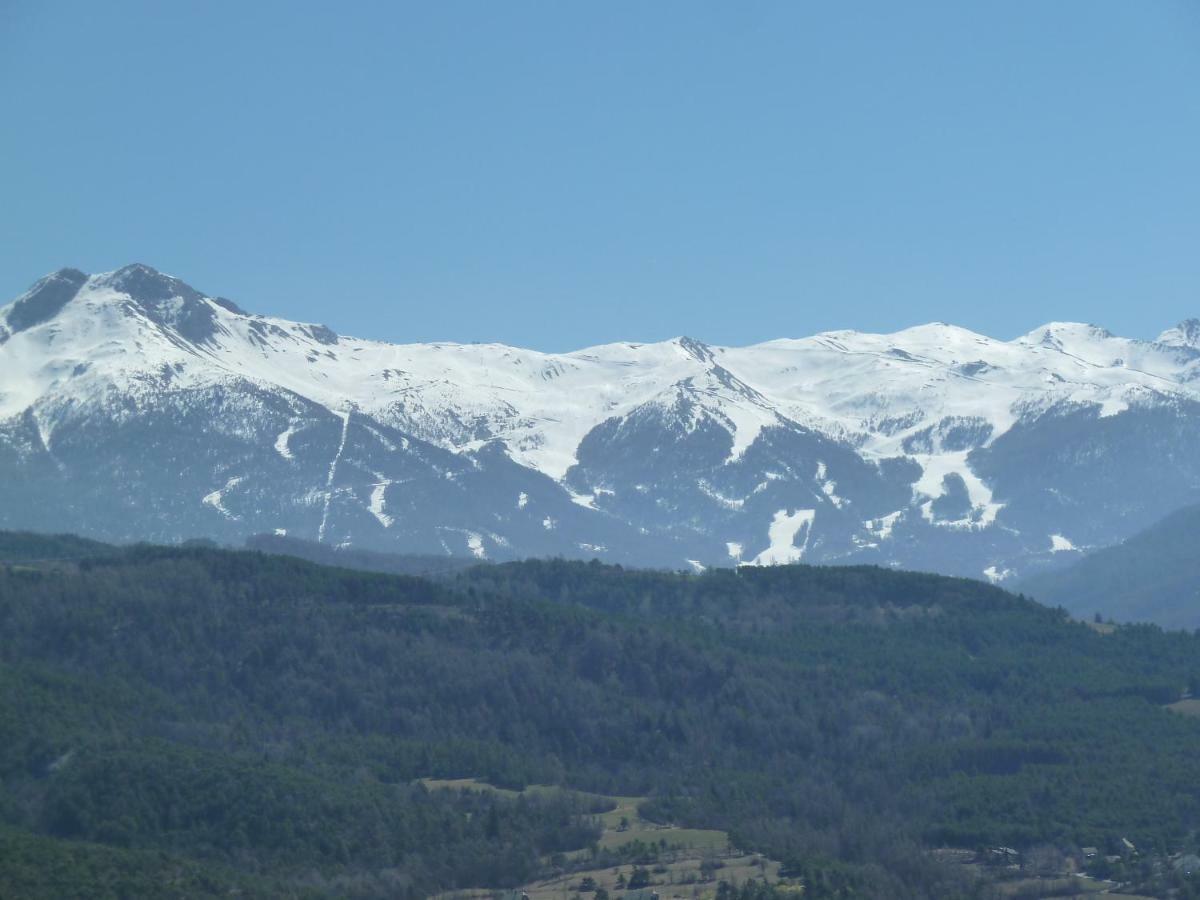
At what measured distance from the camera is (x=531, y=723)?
149 m

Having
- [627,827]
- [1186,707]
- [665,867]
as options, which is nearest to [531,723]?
[627,827]

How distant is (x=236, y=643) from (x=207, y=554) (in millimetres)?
19439

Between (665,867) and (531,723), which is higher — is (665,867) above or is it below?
below

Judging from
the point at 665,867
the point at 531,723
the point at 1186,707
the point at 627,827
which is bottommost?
the point at 665,867

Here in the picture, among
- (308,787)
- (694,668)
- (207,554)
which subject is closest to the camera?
(308,787)

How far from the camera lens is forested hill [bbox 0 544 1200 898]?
367 feet

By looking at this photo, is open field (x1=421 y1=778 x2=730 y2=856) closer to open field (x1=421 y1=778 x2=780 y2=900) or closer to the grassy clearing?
open field (x1=421 y1=778 x2=780 y2=900)

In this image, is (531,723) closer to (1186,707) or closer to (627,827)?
(627,827)

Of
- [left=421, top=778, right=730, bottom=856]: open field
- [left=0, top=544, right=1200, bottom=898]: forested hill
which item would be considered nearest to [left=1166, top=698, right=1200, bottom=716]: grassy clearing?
[left=0, top=544, right=1200, bottom=898]: forested hill

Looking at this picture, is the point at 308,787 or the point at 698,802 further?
the point at 698,802

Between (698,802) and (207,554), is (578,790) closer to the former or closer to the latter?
(698,802)

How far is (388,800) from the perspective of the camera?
120062 millimetres

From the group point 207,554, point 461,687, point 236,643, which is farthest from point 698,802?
point 207,554

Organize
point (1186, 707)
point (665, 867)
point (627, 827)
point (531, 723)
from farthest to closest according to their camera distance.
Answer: point (1186, 707) < point (531, 723) < point (627, 827) < point (665, 867)
